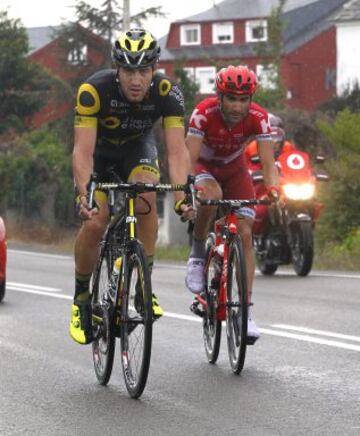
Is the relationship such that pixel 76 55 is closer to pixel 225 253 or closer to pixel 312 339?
pixel 312 339

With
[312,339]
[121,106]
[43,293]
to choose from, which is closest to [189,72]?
[43,293]

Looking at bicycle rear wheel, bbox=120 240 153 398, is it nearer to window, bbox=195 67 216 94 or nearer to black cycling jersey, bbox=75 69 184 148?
black cycling jersey, bbox=75 69 184 148

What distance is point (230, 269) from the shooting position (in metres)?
8.95

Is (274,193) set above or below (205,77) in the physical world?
below

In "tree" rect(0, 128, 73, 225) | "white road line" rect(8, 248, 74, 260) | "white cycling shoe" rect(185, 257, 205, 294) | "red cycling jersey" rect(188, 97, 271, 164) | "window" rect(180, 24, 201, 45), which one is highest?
"window" rect(180, 24, 201, 45)

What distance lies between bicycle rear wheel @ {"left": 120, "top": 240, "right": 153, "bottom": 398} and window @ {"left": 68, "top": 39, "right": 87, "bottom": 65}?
1881 inches

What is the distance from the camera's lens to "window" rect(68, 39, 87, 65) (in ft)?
181

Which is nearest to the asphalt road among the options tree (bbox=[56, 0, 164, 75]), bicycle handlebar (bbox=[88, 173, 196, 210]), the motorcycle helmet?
bicycle handlebar (bbox=[88, 173, 196, 210])

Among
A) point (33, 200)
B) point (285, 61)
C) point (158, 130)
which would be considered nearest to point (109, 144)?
point (33, 200)

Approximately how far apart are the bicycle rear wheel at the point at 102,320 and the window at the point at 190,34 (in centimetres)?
8605

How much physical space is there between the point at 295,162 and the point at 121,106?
8.54 metres

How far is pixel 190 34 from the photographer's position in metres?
95.0

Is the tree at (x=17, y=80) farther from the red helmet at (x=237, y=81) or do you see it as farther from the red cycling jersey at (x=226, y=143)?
the red helmet at (x=237, y=81)

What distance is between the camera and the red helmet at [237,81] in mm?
9422
